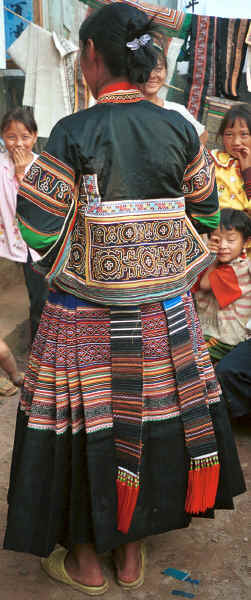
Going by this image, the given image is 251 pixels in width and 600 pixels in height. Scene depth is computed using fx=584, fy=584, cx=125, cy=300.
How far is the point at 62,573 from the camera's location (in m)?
2.31

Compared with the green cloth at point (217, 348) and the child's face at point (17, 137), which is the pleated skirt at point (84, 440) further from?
the child's face at point (17, 137)

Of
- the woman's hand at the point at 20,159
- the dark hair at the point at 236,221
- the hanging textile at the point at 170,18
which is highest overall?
the hanging textile at the point at 170,18

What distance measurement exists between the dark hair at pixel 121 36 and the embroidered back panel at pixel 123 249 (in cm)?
37

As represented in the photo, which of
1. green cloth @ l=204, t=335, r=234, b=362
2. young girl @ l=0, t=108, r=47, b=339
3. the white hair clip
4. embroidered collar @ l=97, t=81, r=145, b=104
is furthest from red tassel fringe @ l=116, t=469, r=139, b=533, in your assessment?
young girl @ l=0, t=108, r=47, b=339

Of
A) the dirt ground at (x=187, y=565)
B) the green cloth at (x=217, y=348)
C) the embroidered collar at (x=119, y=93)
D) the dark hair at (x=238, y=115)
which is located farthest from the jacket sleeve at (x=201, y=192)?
the dark hair at (x=238, y=115)

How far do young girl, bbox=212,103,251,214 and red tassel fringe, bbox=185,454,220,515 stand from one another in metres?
2.30

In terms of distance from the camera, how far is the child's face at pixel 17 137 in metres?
4.31

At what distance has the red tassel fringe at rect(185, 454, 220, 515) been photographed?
82.2 inches

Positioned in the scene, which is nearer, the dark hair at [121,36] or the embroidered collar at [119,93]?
the dark hair at [121,36]

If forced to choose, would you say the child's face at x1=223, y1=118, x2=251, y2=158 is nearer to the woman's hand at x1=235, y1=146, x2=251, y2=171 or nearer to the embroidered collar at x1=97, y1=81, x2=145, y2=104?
the woman's hand at x1=235, y1=146, x2=251, y2=171

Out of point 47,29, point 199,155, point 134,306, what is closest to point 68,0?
point 47,29

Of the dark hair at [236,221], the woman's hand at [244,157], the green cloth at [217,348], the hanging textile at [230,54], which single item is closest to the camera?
the dark hair at [236,221]

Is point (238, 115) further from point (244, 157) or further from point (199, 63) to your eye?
point (199, 63)

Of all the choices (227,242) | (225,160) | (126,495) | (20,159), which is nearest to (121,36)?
(126,495)
